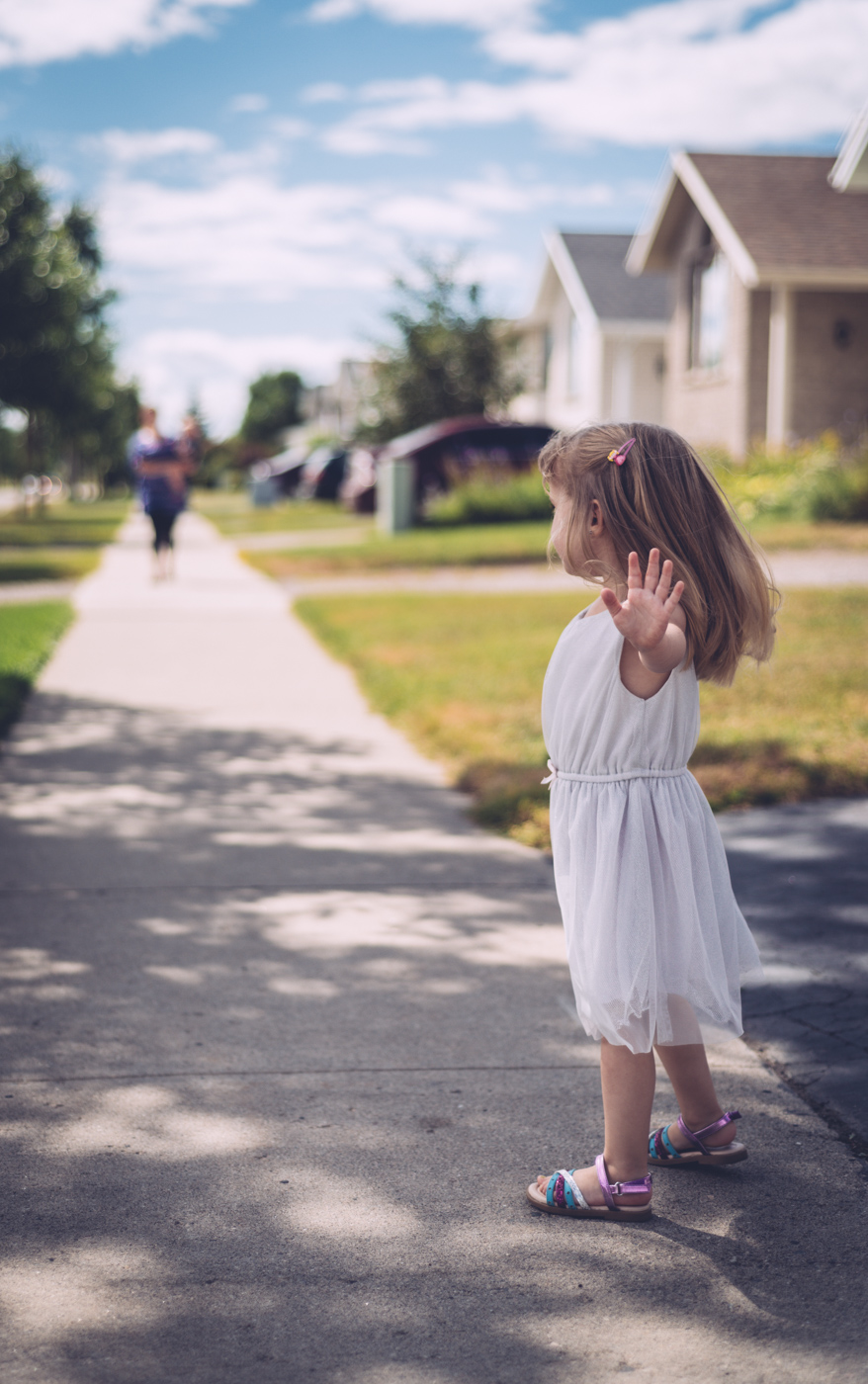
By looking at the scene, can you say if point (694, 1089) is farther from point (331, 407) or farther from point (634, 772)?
point (331, 407)

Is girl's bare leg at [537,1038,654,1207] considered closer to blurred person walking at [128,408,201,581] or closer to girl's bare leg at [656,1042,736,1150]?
girl's bare leg at [656,1042,736,1150]

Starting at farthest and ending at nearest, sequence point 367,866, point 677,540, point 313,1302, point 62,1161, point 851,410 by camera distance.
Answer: point 851,410, point 367,866, point 62,1161, point 677,540, point 313,1302

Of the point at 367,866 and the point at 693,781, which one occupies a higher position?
the point at 693,781

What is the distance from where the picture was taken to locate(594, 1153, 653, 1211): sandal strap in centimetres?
254

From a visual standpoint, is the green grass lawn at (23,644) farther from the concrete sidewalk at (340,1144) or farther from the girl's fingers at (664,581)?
the girl's fingers at (664,581)

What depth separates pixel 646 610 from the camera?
2.36m

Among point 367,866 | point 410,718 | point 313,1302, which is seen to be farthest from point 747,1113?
point 410,718

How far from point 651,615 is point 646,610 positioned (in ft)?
0.04

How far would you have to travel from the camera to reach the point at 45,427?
41875 mm

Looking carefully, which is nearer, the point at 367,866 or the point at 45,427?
the point at 367,866

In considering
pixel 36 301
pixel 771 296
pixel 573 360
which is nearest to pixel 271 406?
pixel 573 360

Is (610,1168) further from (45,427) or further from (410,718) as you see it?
(45,427)

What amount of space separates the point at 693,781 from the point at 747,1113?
884 mm

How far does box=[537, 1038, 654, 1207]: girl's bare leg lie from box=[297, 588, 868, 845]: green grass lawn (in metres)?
1.12
